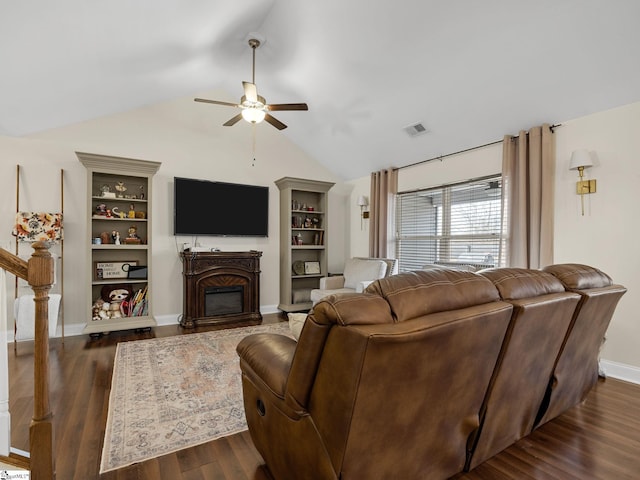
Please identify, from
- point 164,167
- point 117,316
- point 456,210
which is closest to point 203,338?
point 117,316

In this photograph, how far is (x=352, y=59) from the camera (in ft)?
11.4

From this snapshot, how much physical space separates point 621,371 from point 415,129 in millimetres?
3242

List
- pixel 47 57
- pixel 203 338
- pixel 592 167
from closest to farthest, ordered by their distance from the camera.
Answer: pixel 47 57
pixel 592 167
pixel 203 338

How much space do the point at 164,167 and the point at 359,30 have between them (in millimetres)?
3059

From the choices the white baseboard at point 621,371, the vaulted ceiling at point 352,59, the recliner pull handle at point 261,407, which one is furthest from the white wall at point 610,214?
the recliner pull handle at point 261,407

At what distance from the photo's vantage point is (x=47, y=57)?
2715 millimetres

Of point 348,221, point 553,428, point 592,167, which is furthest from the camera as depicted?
point 348,221

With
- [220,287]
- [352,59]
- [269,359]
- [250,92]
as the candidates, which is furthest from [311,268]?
[269,359]

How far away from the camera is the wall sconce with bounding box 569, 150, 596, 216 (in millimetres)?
2982

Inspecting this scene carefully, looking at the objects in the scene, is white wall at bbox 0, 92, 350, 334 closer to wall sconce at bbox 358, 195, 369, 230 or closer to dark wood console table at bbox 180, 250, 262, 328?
dark wood console table at bbox 180, 250, 262, 328

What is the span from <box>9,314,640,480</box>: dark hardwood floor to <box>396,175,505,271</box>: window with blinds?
5.98 feet

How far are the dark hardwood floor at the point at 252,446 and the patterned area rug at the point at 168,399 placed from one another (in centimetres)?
7

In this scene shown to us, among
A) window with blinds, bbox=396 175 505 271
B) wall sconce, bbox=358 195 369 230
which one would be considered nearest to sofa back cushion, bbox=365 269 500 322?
window with blinds, bbox=396 175 505 271

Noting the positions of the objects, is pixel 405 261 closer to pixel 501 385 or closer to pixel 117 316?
pixel 501 385
